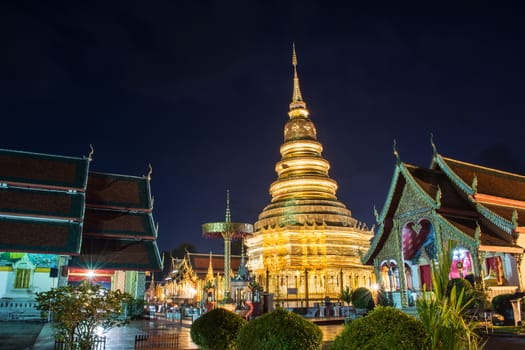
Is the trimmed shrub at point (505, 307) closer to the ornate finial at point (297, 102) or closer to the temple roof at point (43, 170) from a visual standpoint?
the temple roof at point (43, 170)

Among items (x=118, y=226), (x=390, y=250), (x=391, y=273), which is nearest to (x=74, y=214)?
(x=118, y=226)

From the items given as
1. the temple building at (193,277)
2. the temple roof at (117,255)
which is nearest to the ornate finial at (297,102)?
the temple building at (193,277)

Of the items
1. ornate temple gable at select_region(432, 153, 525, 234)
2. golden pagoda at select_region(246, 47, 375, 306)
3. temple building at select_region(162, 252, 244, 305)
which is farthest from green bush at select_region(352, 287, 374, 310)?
temple building at select_region(162, 252, 244, 305)

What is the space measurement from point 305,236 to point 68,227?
641 inches

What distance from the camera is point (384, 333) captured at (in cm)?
448

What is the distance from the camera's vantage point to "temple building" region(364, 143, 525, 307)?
15289 millimetres

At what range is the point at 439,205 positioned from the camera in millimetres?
15984

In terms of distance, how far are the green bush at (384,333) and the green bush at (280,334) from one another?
140cm

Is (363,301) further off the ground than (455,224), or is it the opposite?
(455,224)

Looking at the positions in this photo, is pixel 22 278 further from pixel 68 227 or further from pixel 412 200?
pixel 412 200

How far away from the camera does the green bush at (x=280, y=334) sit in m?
6.00

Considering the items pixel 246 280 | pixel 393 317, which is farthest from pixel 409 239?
pixel 393 317

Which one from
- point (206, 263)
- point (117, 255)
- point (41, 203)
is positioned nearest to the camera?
point (41, 203)

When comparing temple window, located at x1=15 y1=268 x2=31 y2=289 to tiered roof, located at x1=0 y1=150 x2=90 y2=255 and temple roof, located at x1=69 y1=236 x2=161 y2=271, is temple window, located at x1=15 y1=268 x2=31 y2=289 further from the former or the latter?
temple roof, located at x1=69 y1=236 x2=161 y2=271
